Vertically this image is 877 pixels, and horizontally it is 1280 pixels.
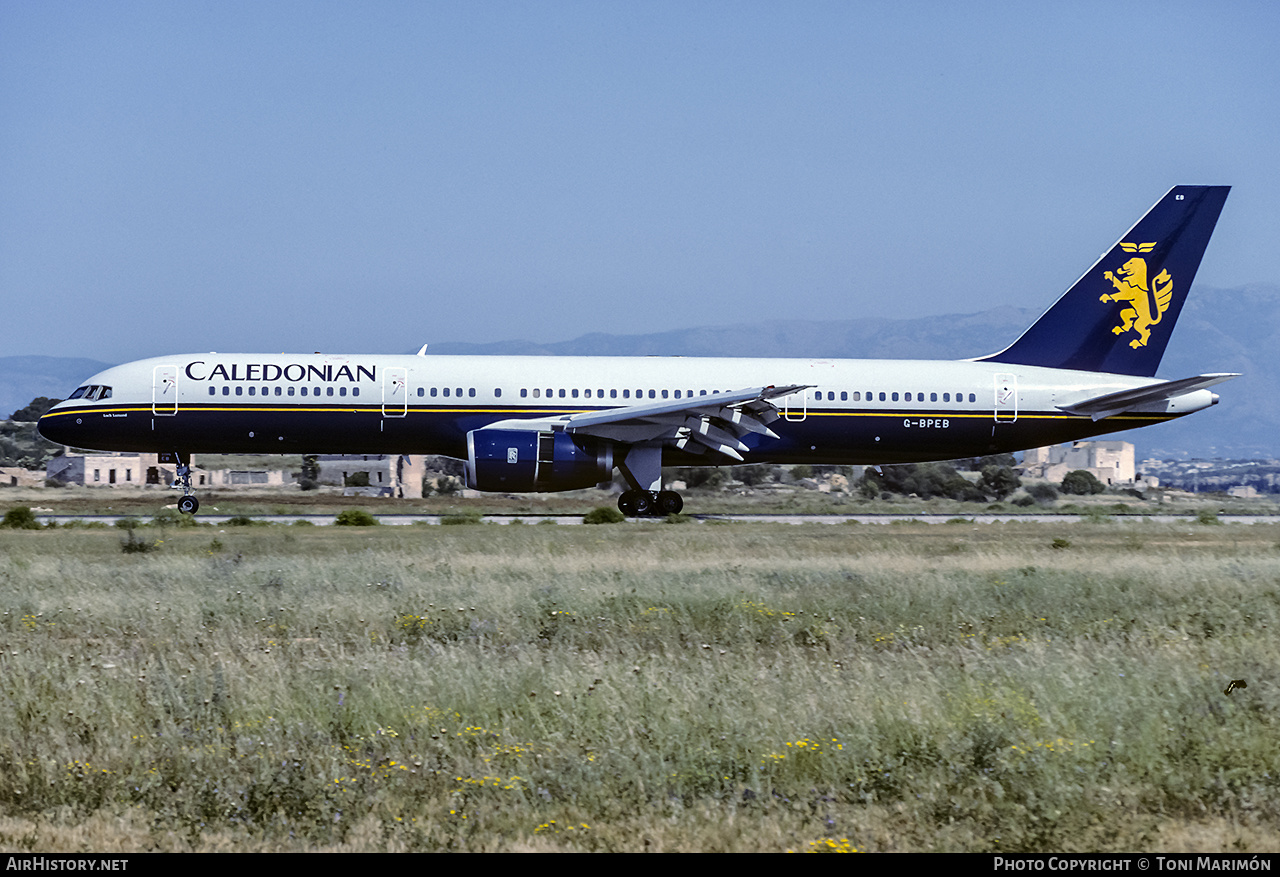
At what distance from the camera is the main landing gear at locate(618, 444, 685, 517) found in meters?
30.6

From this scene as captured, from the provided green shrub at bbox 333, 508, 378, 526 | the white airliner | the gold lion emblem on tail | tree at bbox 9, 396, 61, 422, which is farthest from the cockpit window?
tree at bbox 9, 396, 61, 422

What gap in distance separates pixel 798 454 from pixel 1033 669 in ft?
71.2

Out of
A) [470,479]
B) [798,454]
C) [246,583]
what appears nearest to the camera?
[246,583]

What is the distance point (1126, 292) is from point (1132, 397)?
11.4 ft

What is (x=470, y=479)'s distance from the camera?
2878 centimetres

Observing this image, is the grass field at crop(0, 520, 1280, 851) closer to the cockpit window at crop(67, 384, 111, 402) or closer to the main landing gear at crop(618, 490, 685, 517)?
the main landing gear at crop(618, 490, 685, 517)

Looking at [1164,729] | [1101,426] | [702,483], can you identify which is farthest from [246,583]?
[702,483]

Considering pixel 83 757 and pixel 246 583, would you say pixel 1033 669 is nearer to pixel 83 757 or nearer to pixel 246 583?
pixel 83 757

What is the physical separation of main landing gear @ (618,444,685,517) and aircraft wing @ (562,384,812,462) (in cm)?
43

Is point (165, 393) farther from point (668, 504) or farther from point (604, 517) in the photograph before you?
point (668, 504)

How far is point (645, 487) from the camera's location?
31.0m

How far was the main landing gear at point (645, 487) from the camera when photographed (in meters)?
30.6

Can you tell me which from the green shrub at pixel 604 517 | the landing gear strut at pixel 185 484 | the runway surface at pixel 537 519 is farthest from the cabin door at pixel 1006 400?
the landing gear strut at pixel 185 484

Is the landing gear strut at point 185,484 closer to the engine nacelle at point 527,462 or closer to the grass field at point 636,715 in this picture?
the engine nacelle at point 527,462
